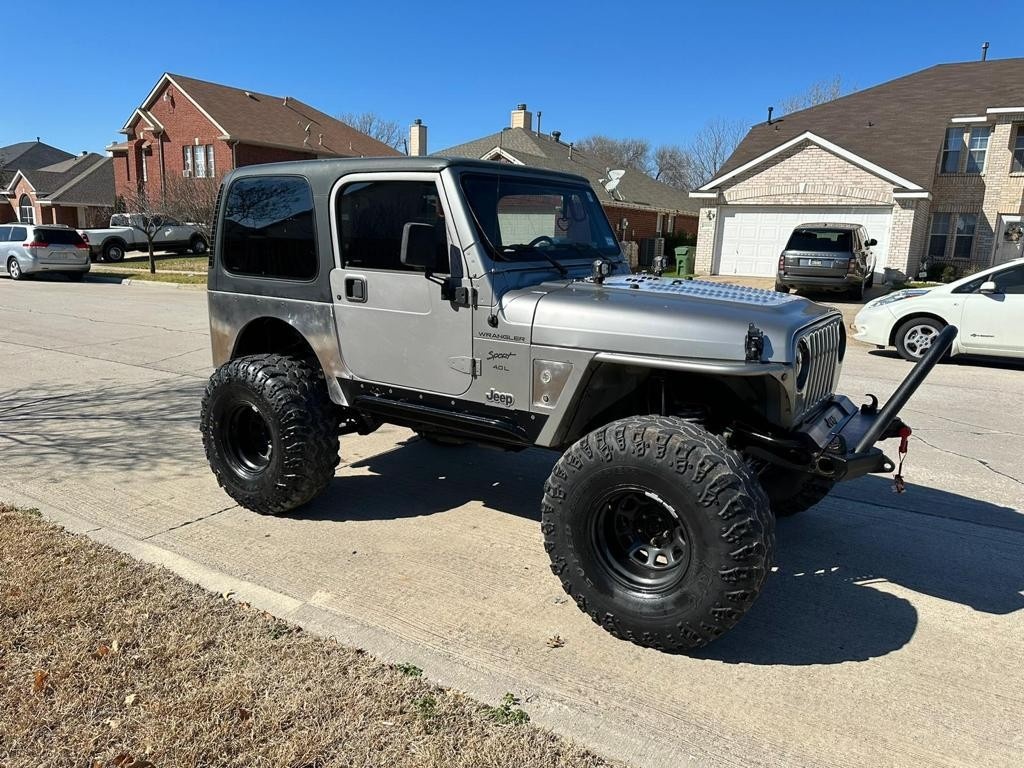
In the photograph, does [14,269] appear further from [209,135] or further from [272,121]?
[272,121]

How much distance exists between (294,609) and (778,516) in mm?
2876

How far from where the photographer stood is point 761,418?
11.4 ft

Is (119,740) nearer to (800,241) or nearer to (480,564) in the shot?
(480,564)

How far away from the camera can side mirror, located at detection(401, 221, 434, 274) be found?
349 cm

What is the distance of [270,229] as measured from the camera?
176 inches

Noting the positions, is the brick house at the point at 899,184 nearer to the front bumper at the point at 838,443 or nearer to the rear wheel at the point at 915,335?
the rear wheel at the point at 915,335

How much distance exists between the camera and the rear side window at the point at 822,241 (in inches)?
657

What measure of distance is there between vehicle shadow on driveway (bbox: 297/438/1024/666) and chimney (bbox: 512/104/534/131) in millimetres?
34244

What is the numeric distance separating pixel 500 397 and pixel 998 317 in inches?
338

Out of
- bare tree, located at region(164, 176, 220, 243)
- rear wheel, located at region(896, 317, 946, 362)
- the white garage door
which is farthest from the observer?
bare tree, located at region(164, 176, 220, 243)

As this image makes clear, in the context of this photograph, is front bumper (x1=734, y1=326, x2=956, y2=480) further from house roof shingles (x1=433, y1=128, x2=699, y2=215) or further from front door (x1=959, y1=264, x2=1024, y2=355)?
house roof shingles (x1=433, y1=128, x2=699, y2=215)

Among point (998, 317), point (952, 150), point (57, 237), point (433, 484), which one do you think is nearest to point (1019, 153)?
point (952, 150)

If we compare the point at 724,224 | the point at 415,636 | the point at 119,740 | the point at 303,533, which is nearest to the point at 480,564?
the point at 415,636

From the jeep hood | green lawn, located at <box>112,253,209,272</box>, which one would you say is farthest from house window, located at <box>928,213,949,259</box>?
green lawn, located at <box>112,253,209,272</box>
